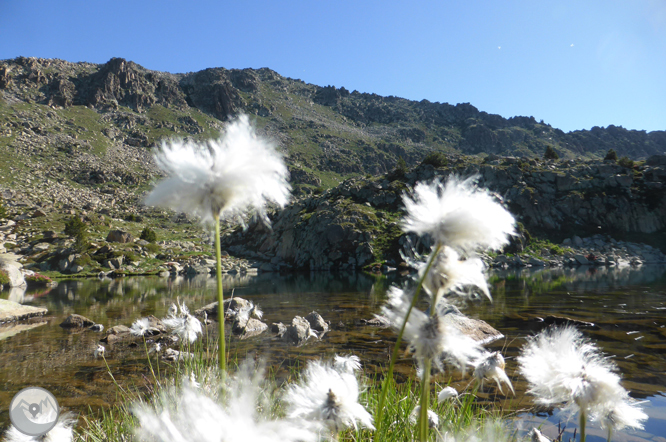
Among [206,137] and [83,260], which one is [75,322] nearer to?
[83,260]

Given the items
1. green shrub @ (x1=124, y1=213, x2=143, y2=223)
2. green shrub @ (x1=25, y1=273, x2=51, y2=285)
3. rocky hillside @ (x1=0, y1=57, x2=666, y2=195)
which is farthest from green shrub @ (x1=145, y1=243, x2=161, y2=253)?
rocky hillside @ (x1=0, y1=57, x2=666, y2=195)

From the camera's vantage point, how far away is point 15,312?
1648cm

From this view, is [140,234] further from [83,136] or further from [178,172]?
[83,136]

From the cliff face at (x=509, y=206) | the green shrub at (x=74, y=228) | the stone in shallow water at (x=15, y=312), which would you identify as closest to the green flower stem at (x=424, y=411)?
the stone in shallow water at (x=15, y=312)

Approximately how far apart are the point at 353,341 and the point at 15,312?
16887mm

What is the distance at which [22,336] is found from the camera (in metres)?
12.9

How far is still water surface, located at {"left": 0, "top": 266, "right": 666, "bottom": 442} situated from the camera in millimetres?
7094

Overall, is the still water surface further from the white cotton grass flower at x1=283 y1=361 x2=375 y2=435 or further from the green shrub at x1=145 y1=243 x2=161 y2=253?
the green shrub at x1=145 y1=243 x2=161 y2=253

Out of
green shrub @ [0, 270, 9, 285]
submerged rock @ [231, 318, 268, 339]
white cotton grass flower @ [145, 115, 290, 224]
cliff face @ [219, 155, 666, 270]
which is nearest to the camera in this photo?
white cotton grass flower @ [145, 115, 290, 224]

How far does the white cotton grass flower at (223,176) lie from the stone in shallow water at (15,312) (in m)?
20.8

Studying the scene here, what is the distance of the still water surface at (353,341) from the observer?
23.3 ft

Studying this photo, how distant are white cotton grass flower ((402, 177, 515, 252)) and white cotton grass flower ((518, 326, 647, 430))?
86cm

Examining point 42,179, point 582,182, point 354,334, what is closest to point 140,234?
point 42,179

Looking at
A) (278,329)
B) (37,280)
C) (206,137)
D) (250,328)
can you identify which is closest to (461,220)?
(278,329)
